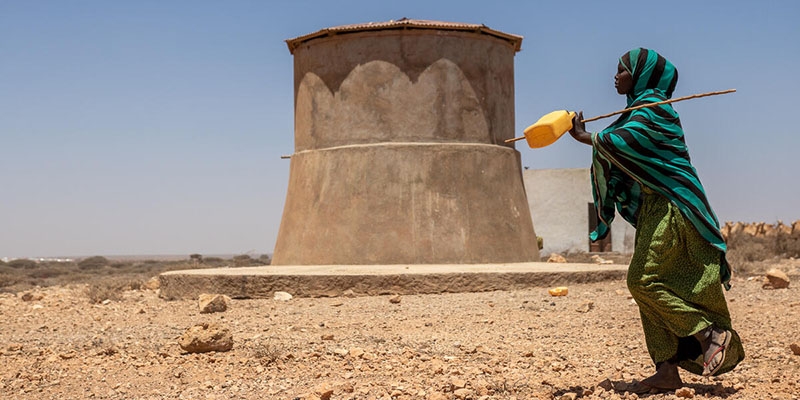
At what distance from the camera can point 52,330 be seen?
25.8ft

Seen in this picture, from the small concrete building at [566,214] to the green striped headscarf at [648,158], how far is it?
736 inches

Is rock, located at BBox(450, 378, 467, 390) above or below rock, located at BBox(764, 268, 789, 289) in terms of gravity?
below

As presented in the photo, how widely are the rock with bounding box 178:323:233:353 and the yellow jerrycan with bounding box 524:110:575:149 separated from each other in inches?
105

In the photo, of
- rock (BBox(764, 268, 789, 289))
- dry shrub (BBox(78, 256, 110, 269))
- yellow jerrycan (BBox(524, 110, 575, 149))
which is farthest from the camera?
dry shrub (BBox(78, 256, 110, 269))

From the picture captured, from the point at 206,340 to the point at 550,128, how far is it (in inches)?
112

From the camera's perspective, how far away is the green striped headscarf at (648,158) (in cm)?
438

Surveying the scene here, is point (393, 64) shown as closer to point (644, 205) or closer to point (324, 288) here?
point (324, 288)

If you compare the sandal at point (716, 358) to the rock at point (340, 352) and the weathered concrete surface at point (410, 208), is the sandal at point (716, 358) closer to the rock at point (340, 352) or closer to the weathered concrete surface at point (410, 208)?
the rock at point (340, 352)

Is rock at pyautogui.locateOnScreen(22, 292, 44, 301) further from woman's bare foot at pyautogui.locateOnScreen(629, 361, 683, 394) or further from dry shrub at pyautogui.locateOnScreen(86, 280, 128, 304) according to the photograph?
woman's bare foot at pyautogui.locateOnScreen(629, 361, 683, 394)

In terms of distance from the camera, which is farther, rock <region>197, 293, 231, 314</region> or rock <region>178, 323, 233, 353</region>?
rock <region>197, 293, 231, 314</region>

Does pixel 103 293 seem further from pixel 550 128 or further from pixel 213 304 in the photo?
pixel 550 128

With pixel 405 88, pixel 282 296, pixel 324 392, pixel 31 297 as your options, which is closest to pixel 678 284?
pixel 324 392

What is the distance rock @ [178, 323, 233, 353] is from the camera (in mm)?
6090

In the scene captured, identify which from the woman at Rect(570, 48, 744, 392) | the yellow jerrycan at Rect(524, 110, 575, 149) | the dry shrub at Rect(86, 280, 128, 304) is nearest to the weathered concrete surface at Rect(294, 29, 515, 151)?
the dry shrub at Rect(86, 280, 128, 304)
